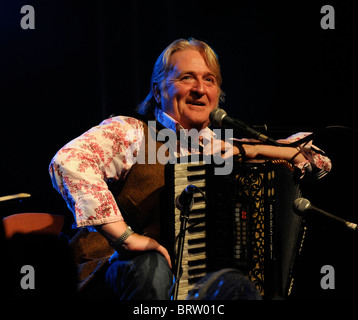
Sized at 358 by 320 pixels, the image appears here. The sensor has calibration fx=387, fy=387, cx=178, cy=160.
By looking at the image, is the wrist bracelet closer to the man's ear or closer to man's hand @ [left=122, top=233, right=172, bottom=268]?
man's hand @ [left=122, top=233, right=172, bottom=268]

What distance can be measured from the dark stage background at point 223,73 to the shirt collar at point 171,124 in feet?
2.84

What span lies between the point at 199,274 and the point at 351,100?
1.60m

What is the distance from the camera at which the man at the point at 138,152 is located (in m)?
1.63

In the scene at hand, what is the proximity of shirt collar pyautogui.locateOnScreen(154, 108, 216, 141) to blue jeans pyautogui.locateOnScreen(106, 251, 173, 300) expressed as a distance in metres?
0.67

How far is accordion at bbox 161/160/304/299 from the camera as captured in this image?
169cm

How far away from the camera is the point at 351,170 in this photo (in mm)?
2525

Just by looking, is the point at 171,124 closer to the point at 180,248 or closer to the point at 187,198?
the point at 187,198

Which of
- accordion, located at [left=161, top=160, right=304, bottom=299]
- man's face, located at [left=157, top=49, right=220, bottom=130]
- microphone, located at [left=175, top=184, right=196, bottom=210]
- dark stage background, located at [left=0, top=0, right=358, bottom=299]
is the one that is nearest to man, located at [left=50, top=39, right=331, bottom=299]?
man's face, located at [left=157, top=49, right=220, bottom=130]

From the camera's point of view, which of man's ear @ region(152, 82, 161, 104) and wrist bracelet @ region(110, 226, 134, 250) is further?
man's ear @ region(152, 82, 161, 104)

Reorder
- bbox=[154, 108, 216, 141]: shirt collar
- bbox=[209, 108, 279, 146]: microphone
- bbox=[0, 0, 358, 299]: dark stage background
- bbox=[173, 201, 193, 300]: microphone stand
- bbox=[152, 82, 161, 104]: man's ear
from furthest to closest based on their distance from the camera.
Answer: bbox=[0, 0, 358, 299]: dark stage background, bbox=[152, 82, 161, 104]: man's ear, bbox=[154, 108, 216, 141]: shirt collar, bbox=[209, 108, 279, 146]: microphone, bbox=[173, 201, 193, 300]: microphone stand

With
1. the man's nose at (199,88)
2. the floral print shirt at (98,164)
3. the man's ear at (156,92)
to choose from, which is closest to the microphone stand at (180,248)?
the floral print shirt at (98,164)

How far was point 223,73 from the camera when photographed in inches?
123
